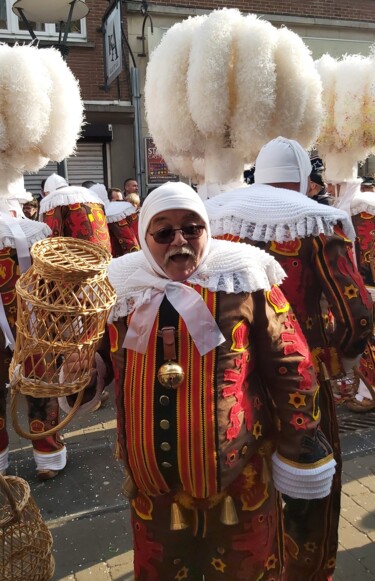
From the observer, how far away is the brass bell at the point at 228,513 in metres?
1.73

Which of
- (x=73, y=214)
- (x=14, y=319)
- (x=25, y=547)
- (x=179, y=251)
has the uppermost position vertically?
(x=179, y=251)

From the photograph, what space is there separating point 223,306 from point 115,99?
10.3 m

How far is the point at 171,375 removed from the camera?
1640 mm

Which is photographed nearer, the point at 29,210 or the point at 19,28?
the point at 29,210

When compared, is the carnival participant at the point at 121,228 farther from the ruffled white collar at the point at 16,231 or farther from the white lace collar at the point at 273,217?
the white lace collar at the point at 273,217

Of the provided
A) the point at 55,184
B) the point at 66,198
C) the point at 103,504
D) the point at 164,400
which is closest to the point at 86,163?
the point at 55,184

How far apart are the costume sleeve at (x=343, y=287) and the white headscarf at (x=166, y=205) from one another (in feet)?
2.28

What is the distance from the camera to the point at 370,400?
4520 mm

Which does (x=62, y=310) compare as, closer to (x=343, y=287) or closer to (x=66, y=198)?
(x=343, y=287)

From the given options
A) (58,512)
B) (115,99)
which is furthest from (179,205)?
(115,99)

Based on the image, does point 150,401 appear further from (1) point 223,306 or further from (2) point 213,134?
(2) point 213,134

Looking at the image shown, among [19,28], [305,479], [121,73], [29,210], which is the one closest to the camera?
[305,479]

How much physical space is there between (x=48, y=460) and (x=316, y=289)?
89.3 inches

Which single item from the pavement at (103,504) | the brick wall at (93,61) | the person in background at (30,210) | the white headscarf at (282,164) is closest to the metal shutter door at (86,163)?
the brick wall at (93,61)
